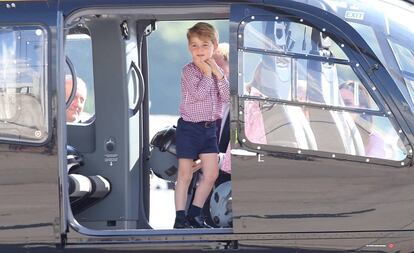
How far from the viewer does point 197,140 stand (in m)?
6.75

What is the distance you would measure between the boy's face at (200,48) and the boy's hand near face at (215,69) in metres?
0.03

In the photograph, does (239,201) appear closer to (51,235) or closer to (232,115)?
(232,115)

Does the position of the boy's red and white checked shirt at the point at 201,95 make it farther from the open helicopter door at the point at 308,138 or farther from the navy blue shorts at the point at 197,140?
the open helicopter door at the point at 308,138

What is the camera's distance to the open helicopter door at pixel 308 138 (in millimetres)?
6086

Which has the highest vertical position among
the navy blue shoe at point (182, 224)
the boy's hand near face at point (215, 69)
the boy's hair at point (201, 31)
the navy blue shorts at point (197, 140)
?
the boy's hair at point (201, 31)

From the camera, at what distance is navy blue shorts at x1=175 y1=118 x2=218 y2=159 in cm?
674

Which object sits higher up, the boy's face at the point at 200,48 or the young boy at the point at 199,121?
the boy's face at the point at 200,48

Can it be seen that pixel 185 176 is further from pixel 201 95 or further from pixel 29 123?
pixel 29 123

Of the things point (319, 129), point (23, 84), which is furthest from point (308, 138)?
point (23, 84)

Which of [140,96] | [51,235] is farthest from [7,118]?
[140,96]

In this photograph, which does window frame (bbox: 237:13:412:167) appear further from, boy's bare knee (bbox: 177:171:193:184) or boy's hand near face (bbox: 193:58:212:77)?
boy's bare knee (bbox: 177:171:193:184)

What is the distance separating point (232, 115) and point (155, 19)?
4.58 feet

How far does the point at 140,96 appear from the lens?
24.6 feet

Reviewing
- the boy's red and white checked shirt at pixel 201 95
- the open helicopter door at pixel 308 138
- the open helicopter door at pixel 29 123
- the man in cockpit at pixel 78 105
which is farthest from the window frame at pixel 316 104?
the man in cockpit at pixel 78 105
